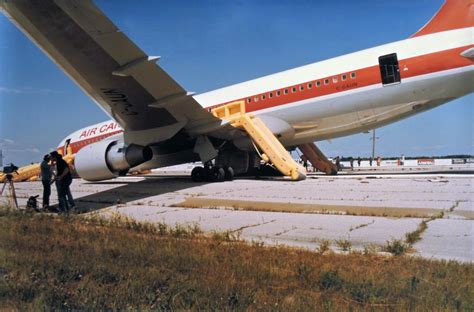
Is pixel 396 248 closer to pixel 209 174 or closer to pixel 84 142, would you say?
pixel 209 174

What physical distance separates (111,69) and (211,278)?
32.4 feet

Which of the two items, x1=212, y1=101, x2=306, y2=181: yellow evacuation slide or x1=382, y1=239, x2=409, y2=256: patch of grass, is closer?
x1=382, y1=239, x2=409, y2=256: patch of grass

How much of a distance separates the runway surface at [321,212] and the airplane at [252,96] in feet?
10.2

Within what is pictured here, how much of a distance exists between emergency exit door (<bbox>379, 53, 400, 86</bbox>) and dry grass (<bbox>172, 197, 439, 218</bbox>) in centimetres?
862

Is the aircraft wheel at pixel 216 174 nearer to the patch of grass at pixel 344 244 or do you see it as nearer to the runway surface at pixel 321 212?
the runway surface at pixel 321 212

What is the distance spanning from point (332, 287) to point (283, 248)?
141cm

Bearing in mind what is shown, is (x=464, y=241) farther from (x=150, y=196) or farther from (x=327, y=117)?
(x=327, y=117)

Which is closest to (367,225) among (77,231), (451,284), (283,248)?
(283,248)

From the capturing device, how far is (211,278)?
3.85 metres

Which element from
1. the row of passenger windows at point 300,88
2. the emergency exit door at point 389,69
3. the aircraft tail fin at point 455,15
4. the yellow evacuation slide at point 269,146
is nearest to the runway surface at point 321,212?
the yellow evacuation slide at point 269,146

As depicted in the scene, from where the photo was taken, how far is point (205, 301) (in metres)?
3.24

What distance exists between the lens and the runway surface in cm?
560

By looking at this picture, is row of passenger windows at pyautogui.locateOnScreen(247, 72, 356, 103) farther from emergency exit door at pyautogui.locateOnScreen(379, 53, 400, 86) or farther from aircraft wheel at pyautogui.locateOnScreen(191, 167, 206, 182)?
aircraft wheel at pyautogui.locateOnScreen(191, 167, 206, 182)

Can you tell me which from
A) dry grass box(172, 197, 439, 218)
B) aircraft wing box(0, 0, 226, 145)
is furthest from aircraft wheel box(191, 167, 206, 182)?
dry grass box(172, 197, 439, 218)
